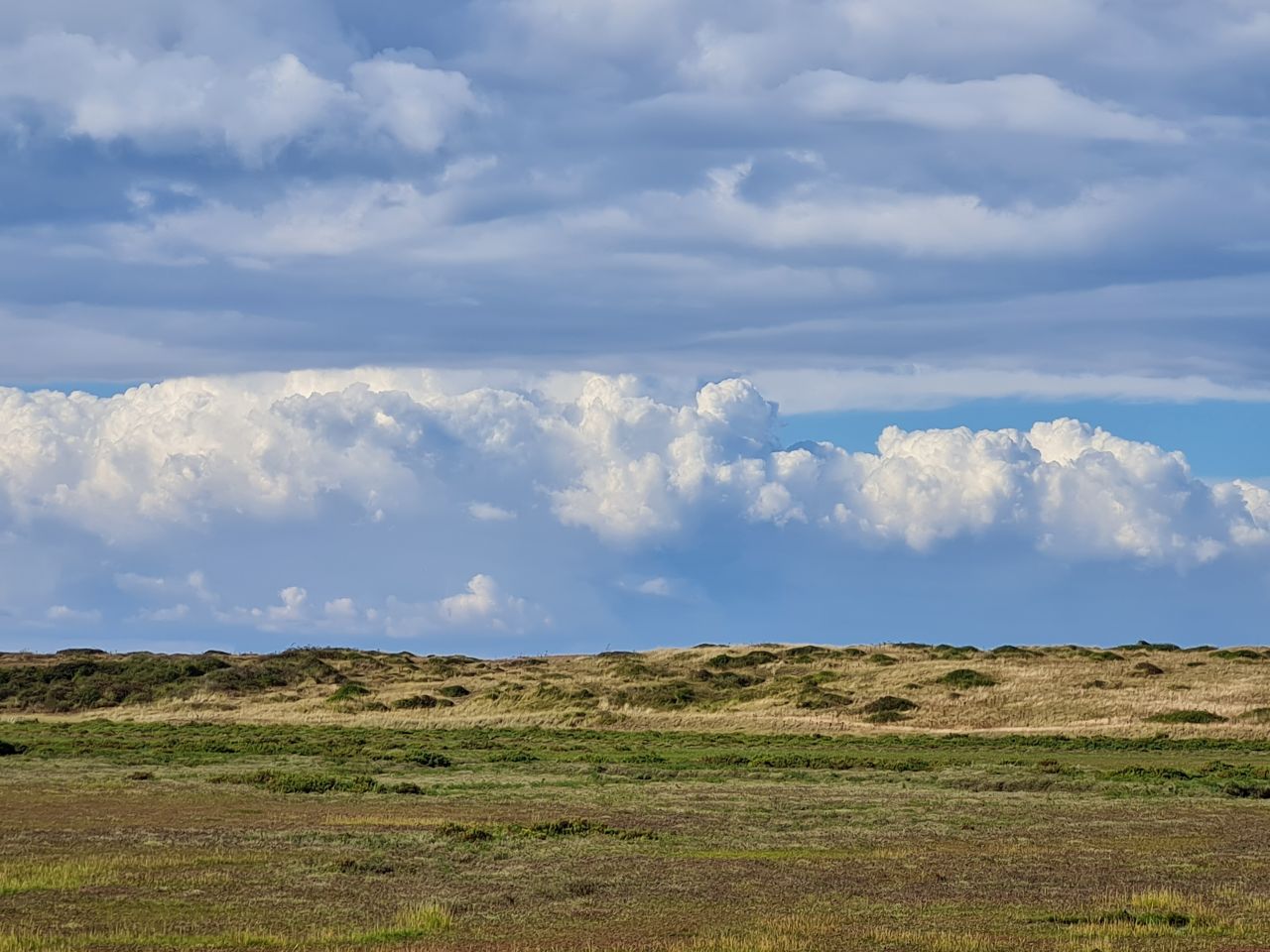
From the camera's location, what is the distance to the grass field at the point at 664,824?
2275 cm

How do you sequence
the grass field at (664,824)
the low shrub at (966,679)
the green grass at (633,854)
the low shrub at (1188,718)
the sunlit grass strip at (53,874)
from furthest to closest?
the low shrub at (966,679) < the low shrub at (1188,718) < the sunlit grass strip at (53,874) < the grass field at (664,824) < the green grass at (633,854)

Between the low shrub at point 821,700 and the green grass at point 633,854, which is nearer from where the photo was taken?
the green grass at point 633,854

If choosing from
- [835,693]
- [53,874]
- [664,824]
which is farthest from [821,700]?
[53,874]

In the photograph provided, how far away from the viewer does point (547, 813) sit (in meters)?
41.0

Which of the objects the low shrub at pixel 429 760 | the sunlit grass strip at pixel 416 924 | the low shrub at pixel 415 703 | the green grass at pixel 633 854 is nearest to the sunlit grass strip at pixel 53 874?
the green grass at pixel 633 854

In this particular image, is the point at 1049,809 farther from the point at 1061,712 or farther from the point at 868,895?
the point at 1061,712

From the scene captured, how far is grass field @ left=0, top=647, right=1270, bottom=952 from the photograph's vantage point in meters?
22.8

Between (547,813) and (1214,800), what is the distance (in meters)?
22.5

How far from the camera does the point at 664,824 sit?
125 ft

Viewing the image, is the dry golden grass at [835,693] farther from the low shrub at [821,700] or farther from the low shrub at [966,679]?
the low shrub at [966,679]

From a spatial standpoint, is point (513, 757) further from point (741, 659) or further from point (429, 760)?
point (741, 659)

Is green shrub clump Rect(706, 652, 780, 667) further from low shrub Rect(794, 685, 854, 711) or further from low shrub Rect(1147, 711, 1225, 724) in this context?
low shrub Rect(1147, 711, 1225, 724)

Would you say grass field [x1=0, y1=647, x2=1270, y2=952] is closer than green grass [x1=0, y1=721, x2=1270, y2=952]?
No

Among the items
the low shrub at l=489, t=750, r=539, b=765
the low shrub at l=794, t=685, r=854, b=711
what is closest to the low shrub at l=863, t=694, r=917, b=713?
the low shrub at l=794, t=685, r=854, b=711
